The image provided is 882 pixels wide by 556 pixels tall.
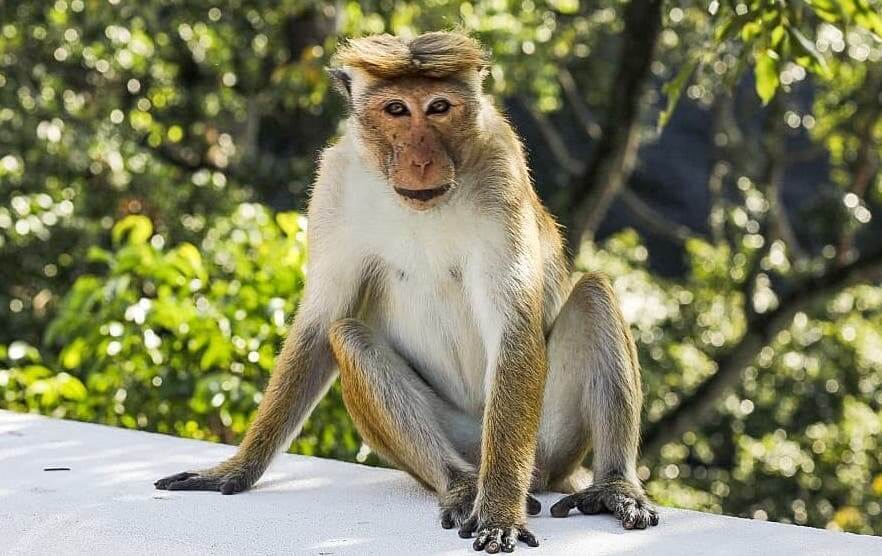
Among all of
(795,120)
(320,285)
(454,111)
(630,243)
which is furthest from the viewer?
(630,243)

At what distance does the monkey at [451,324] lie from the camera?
12.2 feet

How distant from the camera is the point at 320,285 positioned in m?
4.18

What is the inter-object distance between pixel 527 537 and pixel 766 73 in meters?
1.92

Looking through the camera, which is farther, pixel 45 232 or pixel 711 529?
pixel 45 232

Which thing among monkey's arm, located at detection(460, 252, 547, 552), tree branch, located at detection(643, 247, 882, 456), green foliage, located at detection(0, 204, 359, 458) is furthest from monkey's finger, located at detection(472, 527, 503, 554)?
tree branch, located at detection(643, 247, 882, 456)

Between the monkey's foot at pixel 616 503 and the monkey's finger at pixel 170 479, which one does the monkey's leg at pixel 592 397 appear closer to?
the monkey's foot at pixel 616 503

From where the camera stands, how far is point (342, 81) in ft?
13.4

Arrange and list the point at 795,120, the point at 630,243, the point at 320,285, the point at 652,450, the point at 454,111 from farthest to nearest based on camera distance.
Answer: the point at 630,243 < the point at 795,120 < the point at 652,450 < the point at 320,285 < the point at 454,111

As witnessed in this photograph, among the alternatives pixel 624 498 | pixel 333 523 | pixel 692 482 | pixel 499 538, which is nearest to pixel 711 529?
pixel 624 498

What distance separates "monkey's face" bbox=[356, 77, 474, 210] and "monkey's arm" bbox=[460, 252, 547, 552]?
1.14ft

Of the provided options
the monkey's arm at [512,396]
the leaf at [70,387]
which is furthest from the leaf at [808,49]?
the leaf at [70,387]

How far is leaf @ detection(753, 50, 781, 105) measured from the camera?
14.6 feet

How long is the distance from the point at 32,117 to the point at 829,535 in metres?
7.10

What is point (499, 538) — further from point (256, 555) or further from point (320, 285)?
point (320, 285)
